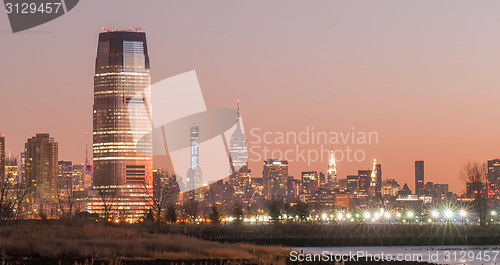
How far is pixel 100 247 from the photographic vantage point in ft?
189

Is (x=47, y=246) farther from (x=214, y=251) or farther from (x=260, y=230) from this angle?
(x=260, y=230)

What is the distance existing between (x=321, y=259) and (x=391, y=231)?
54981 mm

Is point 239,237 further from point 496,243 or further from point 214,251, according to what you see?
point 214,251

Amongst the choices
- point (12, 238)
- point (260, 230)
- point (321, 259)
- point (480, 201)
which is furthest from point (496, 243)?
point (12, 238)

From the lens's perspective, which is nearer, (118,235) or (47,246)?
(47,246)

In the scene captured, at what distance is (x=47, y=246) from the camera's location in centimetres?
5525

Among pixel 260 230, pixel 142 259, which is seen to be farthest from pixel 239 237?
pixel 142 259

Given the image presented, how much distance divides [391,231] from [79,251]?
6789 centimetres

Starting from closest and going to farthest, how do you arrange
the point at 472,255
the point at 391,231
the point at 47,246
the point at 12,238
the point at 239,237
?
the point at 47,246 < the point at 12,238 < the point at 472,255 < the point at 239,237 < the point at 391,231

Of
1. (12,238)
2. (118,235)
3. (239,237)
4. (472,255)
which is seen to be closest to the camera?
(12,238)

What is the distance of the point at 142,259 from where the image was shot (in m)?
55.7

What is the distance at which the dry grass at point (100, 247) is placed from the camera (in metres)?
54.4

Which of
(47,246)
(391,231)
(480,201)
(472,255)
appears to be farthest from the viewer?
(480,201)

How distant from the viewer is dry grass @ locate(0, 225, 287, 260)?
179 ft
